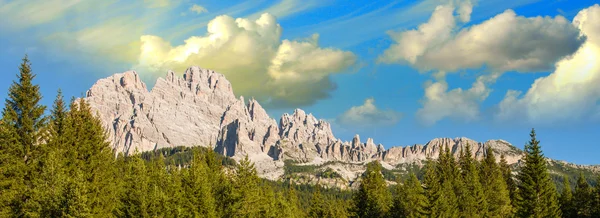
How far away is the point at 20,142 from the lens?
46.1 m

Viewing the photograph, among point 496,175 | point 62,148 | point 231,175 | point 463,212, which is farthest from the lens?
point 496,175

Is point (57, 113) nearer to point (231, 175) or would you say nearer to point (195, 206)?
point (195, 206)

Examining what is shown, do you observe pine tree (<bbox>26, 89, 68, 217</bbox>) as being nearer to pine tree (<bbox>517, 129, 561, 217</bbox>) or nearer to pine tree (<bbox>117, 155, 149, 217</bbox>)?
pine tree (<bbox>117, 155, 149, 217</bbox>)

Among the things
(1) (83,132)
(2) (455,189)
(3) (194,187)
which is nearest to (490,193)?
(2) (455,189)

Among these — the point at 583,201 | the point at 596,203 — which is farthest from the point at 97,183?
the point at 583,201

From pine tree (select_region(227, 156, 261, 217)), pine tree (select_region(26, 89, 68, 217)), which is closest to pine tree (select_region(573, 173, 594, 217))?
pine tree (select_region(227, 156, 261, 217))

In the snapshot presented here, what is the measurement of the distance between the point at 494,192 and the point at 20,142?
7866cm

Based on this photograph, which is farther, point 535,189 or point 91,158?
point 535,189

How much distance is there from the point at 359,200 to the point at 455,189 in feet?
66.6

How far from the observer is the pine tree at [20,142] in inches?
1729

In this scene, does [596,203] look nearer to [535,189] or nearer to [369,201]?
[535,189]

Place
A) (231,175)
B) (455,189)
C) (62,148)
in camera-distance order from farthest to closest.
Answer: (455,189) < (231,175) < (62,148)

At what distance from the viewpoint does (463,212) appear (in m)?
85.7

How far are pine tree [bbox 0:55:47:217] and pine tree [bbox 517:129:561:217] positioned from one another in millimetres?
65611
